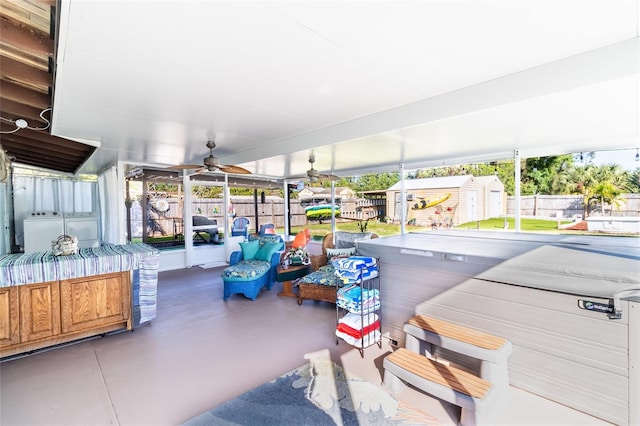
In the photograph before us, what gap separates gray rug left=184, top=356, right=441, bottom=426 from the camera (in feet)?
6.17

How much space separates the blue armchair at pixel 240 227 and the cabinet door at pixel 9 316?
493cm

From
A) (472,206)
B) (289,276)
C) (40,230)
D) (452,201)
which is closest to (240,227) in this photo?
(289,276)

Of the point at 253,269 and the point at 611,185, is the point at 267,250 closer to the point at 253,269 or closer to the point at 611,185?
the point at 253,269

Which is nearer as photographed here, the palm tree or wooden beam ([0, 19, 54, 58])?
wooden beam ([0, 19, 54, 58])

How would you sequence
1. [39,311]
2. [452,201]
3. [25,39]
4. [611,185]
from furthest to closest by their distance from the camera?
[452,201]
[611,185]
[39,311]
[25,39]

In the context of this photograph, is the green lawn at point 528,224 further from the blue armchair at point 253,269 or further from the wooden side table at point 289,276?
the blue armchair at point 253,269

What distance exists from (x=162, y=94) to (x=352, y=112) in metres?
1.83

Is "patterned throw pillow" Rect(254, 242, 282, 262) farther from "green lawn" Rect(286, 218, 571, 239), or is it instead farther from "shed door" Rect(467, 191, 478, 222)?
"shed door" Rect(467, 191, 478, 222)

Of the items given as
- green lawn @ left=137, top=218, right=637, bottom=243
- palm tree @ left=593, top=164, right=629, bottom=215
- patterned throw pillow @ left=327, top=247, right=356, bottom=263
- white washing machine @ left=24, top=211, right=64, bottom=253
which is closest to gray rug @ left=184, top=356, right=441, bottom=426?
patterned throw pillow @ left=327, top=247, right=356, bottom=263

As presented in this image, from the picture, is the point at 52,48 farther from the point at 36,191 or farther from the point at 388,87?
the point at 36,191

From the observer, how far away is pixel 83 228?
18.8 feet

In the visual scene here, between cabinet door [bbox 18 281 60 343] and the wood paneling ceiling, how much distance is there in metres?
1.85

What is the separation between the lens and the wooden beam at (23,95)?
252cm

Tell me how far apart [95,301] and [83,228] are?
3.63m
